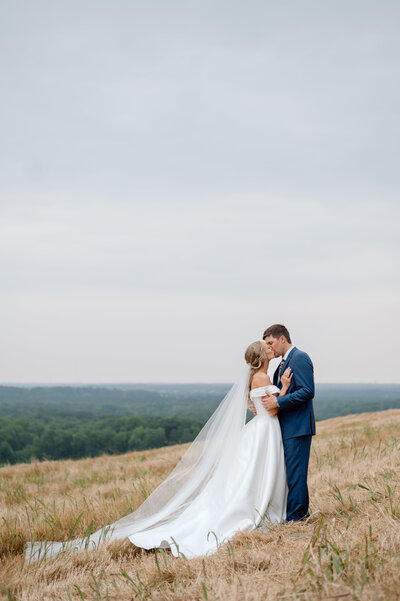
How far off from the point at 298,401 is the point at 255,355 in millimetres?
887

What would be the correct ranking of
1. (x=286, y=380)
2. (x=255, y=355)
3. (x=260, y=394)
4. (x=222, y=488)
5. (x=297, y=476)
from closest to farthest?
(x=297, y=476), (x=222, y=488), (x=286, y=380), (x=260, y=394), (x=255, y=355)

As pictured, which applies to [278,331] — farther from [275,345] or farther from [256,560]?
[256,560]

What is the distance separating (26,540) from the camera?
666 cm

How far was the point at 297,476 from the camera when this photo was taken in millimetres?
6543

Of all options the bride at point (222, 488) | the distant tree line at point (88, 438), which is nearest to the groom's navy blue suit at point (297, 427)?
the bride at point (222, 488)

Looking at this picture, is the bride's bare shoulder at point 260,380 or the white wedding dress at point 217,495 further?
the bride's bare shoulder at point 260,380

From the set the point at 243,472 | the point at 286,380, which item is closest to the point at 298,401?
the point at 286,380

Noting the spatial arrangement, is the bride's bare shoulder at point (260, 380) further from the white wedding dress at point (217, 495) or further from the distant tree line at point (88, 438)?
the distant tree line at point (88, 438)

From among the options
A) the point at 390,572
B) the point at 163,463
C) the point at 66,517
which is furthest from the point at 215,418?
the point at 163,463

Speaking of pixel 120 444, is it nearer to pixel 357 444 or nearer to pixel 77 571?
pixel 357 444

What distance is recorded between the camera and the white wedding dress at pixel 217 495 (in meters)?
6.16

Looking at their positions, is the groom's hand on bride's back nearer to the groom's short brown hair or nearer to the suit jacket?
the suit jacket

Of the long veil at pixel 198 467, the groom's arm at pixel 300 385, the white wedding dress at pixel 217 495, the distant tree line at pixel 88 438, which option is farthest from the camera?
the distant tree line at pixel 88 438

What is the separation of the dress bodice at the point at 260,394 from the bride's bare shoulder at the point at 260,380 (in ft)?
0.23
